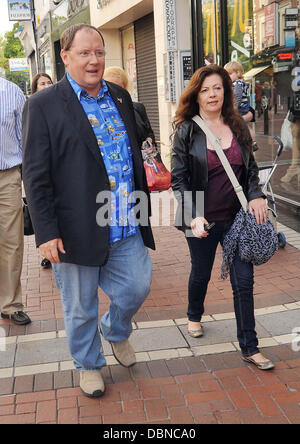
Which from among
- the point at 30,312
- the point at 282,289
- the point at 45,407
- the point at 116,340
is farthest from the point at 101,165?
the point at 282,289

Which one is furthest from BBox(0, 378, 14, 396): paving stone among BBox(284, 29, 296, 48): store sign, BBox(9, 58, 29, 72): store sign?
BBox(9, 58, 29, 72): store sign

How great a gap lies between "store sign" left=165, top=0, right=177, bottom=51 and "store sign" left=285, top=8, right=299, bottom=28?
3284 millimetres

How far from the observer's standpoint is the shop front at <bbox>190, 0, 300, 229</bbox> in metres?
7.01

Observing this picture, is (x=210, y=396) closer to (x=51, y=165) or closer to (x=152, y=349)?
(x=152, y=349)

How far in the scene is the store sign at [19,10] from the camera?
2772cm

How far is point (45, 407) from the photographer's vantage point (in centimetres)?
315

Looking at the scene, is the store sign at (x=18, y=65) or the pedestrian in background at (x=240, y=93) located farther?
the store sign at (x=18, y=65)

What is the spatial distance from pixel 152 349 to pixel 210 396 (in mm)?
735

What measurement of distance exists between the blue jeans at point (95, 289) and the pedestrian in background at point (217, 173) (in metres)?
0.46

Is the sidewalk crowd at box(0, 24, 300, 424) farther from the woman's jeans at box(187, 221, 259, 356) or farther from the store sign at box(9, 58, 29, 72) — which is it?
the store sign at box(9, 58, 29, 72)

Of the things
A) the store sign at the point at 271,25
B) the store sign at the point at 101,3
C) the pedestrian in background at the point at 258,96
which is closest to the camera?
the store sign at the point at 271,25

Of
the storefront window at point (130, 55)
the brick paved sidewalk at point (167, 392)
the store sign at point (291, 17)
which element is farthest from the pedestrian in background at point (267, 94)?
the storefront window at point (130, 55)

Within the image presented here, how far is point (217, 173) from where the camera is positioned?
3518mm

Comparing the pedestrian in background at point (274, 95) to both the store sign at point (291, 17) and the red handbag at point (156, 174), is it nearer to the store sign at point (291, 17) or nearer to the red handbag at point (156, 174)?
the store sign at point (291, 17)
